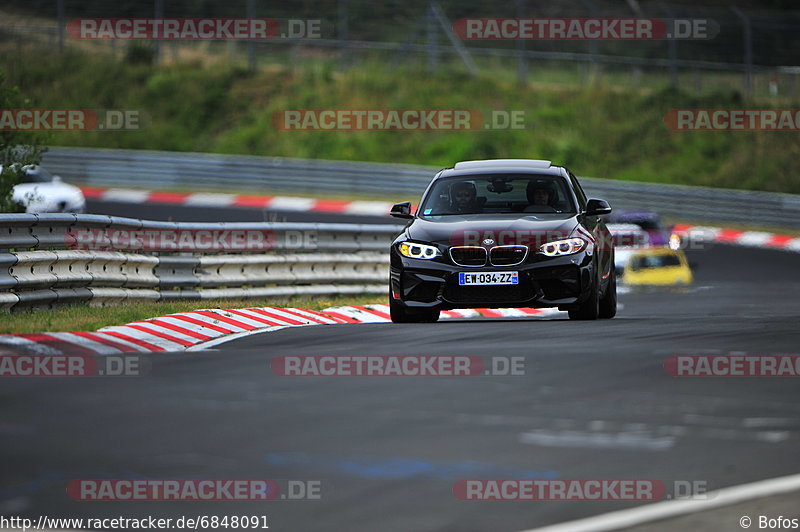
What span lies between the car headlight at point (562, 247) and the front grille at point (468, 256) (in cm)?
53

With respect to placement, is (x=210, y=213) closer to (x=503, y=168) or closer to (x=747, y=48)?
(x=747, y=48)

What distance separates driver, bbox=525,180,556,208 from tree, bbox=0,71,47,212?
Answer: 6.00 m

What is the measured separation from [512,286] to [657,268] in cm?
1524

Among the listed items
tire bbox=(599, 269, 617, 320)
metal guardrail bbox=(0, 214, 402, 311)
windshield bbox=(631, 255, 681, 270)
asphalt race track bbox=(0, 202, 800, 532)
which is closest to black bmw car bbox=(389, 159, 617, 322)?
tire bbox=(599, 269, 617, 320)

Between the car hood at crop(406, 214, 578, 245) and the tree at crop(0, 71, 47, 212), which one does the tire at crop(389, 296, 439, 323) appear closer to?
the car hood at crop(406, 214, 578, 245)

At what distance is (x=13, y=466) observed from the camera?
6582 millimetres

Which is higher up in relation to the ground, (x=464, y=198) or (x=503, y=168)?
(x=503, y=168)

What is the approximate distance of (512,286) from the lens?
495 inches

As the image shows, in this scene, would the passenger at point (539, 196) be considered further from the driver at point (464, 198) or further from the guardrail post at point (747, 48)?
the guardrail post at point (747, 48)

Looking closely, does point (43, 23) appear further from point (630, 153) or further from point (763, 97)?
point (763, 97)

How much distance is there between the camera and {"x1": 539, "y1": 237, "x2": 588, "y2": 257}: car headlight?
12695 millimetres

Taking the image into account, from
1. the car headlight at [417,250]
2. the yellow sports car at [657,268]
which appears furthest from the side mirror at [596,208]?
the yellow sports car at [657,268]

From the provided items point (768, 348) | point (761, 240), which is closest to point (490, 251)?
point (768, 348)

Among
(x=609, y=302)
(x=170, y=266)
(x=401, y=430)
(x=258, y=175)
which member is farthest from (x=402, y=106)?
(x=401, y=430)
